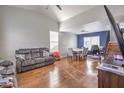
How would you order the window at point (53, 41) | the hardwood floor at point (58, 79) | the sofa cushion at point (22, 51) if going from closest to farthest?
the hardwood floor at point (58, 79)
the sofa cushion at point (22, 51)
the window at point (53, 41)

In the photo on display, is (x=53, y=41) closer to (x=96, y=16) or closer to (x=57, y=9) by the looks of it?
(x=57, y=9)

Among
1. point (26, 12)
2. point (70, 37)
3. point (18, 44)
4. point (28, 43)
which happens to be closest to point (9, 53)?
point (18, 44)

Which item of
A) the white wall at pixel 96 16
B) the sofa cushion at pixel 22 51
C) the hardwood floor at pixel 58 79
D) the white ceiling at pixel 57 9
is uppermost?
the white ceiling at pixel 57 9

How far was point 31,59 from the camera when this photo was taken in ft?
16.1

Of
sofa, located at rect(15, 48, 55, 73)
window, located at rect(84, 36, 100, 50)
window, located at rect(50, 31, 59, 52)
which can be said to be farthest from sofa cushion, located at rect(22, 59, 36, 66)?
window, located at rect(84, 36, 100, 50)

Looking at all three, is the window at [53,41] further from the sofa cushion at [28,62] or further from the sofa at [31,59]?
the sofa cushion at [28,62]

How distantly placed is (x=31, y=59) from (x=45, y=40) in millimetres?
1960

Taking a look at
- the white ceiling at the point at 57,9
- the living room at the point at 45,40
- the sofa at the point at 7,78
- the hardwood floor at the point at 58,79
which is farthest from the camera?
the white ceiling at the point at 57,9

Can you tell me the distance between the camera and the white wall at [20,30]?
15.0ft

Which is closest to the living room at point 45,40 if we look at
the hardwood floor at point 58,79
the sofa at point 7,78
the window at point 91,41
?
the hardwood floor at point 58,79

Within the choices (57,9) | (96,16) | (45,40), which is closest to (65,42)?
(45,40)

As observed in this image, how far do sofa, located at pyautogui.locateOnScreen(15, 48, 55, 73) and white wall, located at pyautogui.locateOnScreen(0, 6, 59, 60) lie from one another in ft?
1.09

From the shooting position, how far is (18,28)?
504 cm
